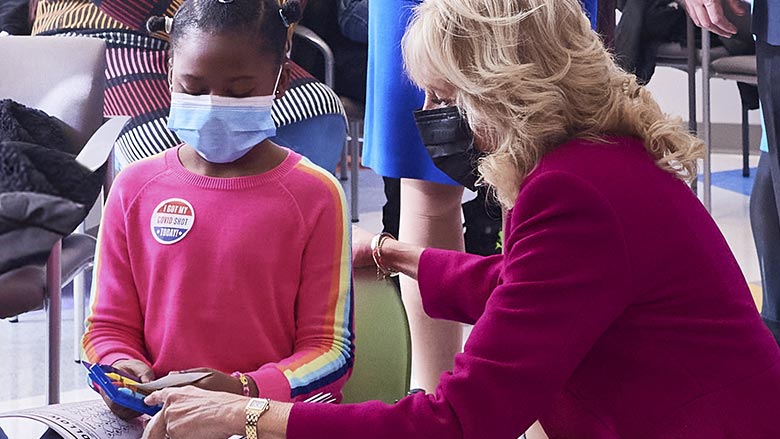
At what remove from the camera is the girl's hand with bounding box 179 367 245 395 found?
1415 mm

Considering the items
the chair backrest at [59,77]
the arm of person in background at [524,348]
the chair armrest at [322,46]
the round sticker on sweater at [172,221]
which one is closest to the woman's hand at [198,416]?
the arm of person in background at [524,348]

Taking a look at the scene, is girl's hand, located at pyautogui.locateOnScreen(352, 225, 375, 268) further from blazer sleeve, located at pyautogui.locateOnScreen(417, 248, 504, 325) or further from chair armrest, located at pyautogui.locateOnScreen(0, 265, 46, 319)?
chair armrest, located at pyautogui.locateOnScreen(0, 265, 46, 319)

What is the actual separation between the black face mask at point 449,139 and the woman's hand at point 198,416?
482mm

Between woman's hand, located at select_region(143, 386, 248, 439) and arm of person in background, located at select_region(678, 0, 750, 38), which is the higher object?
arm of person in background, located at select_region(678, 0, 750, 38)

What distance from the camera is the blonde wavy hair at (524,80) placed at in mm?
1384

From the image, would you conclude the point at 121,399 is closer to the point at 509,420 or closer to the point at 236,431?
the point at 236,431

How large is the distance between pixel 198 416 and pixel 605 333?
51 cm

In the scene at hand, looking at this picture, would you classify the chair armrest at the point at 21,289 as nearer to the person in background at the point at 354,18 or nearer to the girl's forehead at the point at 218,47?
the girl's forehead at the point at 218,47

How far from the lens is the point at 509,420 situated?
132 centimetres

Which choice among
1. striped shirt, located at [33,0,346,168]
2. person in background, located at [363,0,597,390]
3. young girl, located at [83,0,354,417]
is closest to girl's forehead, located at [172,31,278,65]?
young girl, located at [83,0,354,417]

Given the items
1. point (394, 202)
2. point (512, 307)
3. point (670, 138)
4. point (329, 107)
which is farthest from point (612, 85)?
point (394, 202)

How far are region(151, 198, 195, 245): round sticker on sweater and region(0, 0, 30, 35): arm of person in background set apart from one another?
2072 millimetres

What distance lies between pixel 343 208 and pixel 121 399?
0.41m

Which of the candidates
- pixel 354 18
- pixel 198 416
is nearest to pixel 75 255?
pixel 198 416
